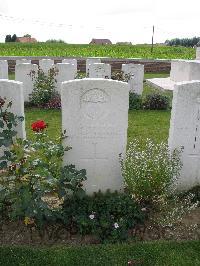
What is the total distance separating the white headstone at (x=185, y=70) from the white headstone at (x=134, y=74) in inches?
75.4

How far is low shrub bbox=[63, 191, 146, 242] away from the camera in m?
4.16

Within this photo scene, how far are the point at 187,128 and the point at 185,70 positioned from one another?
29.1 ft

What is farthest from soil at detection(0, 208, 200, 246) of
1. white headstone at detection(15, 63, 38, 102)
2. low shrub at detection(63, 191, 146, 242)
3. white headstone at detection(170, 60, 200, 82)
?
white headstone at detection(170, 60, 200, 82)

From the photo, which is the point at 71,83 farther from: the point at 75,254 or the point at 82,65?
the point at 82,65

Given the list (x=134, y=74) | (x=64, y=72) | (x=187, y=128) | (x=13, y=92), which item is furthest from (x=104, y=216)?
(x=134, y=74)

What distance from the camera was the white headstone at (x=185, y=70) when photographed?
485 inches

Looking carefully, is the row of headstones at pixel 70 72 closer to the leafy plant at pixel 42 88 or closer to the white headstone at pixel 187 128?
the leafy plant at pixel 42 88

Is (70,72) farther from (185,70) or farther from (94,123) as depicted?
(94,123)

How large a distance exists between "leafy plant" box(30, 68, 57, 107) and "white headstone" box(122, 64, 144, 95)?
2.35m

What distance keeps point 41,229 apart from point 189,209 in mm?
1800

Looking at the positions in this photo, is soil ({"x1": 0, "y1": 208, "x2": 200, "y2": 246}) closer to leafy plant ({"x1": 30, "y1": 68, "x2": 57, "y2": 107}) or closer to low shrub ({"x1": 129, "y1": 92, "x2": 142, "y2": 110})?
low shrub ({"x1": 129, "y1": 92, "x2": 142, "y2": 110})

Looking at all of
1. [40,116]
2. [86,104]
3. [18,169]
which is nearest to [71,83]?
[86,104]

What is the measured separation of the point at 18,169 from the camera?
13.2 feet

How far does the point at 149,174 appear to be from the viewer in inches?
179
